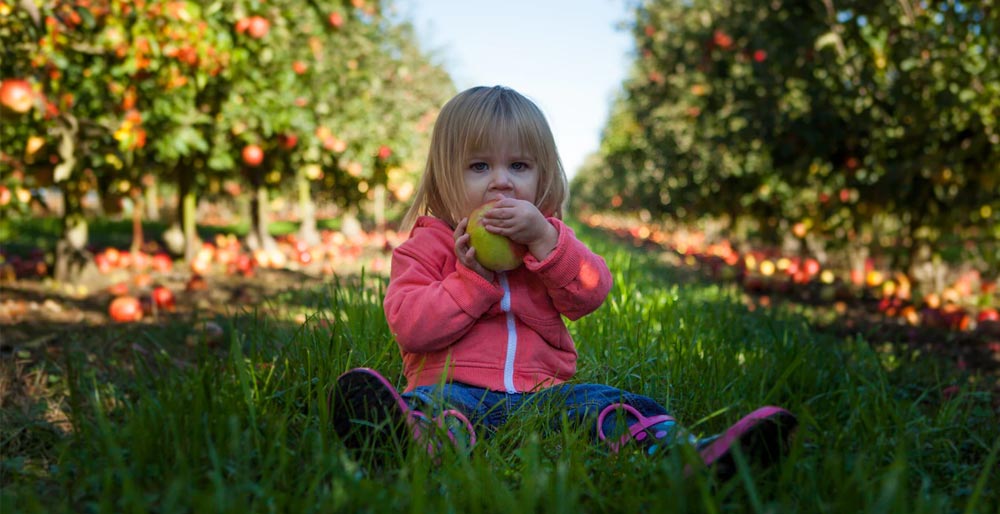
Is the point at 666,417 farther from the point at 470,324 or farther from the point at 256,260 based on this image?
the point at 256,260

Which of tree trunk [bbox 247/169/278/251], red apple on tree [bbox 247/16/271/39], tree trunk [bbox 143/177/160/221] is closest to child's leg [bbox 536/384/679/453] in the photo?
red apple on tree [bbox 247/16/271/39]

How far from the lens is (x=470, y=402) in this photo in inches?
83.7

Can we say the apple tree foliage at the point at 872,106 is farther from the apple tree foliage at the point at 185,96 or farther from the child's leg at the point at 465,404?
the child's leg at the point at 465,404

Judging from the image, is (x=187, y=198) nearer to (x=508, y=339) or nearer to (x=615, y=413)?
(x=508, y=339)

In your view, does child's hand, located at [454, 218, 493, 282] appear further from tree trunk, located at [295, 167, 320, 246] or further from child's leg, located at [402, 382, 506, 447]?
tree trunk, located at [295, 167, 320, 246]

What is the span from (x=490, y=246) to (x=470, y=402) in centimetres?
41

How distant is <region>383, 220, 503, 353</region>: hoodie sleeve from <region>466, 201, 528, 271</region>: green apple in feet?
0.20

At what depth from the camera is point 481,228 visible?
2.14m

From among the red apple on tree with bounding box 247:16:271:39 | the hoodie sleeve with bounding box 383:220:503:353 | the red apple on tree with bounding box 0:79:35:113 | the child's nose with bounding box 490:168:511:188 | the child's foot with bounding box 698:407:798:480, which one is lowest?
the child's foot with bounding box 698:407:798:480

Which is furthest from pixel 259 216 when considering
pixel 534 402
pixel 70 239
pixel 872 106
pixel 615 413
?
pixel 615 413

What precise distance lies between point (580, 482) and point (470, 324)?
69 cm

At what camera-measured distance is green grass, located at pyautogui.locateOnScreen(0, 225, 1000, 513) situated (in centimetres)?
137

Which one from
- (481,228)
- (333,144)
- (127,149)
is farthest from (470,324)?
(333,144)

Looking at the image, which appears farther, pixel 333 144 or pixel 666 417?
pixel 333 144
